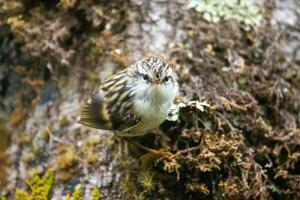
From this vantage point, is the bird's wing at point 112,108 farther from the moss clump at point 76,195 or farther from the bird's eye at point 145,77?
the moss clump at point 76,195

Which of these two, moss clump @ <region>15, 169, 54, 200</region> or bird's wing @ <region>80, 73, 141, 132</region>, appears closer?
bird's wing @ <region>80, 73, 141, 132</region>

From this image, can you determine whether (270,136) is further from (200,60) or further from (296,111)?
(200,60)

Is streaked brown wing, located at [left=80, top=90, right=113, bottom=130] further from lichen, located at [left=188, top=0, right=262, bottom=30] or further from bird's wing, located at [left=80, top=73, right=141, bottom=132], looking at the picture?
lichen, located at [left=188, top=0, right=262, bottom=30]

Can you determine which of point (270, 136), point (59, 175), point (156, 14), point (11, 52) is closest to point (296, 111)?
point (270, 136)

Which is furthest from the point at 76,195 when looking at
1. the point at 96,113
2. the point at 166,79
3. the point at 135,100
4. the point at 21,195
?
the point at 166,79

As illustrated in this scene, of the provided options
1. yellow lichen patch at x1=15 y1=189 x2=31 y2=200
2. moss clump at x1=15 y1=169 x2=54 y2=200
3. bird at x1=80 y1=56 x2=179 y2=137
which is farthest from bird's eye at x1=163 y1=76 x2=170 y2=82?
yellow lichen patch at x1=15 y1=189 x2=31 y2=200

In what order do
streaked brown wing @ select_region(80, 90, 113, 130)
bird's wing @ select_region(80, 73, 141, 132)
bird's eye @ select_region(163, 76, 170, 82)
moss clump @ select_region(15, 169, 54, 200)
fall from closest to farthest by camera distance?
bird's eye @ select_region(163, 76, 170, 82), bird's wing @ select_region(80, 73, 141, 132), streaked brown wing @ select_region(80, 90, 113, 130), moss clump @ select_region(15, 169, 54, 200)
